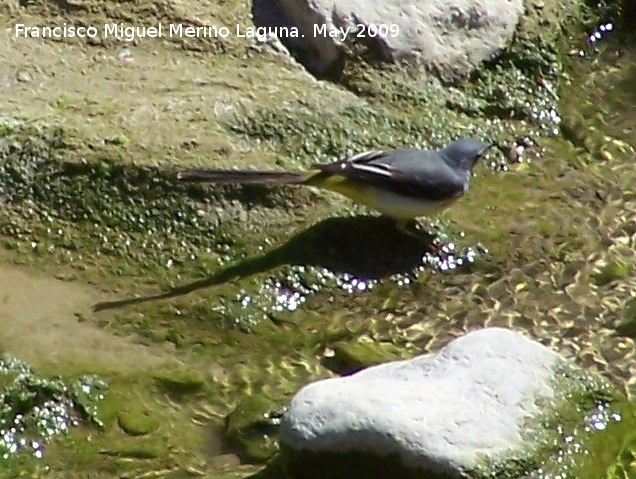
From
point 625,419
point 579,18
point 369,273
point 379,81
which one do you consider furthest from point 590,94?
point 625,419

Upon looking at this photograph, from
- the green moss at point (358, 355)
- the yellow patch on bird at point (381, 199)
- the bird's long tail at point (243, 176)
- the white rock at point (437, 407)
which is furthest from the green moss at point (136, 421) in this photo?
the yellow patch on bird at point (381, 199)

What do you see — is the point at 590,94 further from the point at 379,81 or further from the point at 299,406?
the point at 299,406

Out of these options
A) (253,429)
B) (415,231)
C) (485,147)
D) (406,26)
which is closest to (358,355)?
(253,429)

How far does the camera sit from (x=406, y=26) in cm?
717

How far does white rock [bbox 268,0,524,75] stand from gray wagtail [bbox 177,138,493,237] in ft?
3.20

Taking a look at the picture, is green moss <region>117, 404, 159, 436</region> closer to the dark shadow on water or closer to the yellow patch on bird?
the dark shadow on water

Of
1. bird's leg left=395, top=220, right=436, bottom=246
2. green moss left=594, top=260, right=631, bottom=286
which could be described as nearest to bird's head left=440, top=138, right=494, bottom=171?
bird's leg left=395, top=220, right=436, bottom=246

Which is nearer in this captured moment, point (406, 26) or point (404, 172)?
point (404, 172)

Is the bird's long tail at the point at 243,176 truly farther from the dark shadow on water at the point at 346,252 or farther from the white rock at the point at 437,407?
the white rock at the point at 437,407

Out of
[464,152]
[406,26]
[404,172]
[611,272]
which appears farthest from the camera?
[406,26]

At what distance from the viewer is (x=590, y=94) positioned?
7582 millimetres

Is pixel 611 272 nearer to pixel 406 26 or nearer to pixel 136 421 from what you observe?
pixel 406 26

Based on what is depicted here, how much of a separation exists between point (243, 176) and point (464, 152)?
3.64ft

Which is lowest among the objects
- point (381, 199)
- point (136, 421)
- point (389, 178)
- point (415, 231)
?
point (136, 421)
